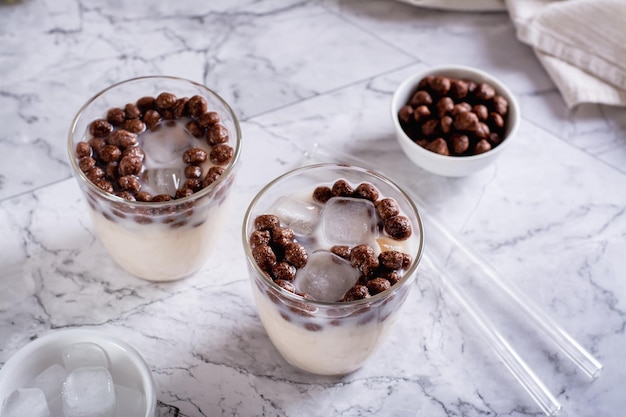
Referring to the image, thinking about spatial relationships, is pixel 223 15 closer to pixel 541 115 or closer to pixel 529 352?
pixel 541 115

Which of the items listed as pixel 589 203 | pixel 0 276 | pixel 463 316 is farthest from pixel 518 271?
pixel 0 276

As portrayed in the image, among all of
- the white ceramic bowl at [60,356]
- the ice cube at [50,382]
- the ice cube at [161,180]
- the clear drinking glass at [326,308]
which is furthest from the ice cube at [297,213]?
the ice cube at [50,382]

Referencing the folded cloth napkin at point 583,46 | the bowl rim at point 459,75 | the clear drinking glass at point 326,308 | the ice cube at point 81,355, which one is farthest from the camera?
the folded cloth napkin at point 583,46

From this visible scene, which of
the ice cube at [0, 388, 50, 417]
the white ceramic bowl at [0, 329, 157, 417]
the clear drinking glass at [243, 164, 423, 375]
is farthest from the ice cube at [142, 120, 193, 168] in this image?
the ice cube at [0, 388, 50, 417]

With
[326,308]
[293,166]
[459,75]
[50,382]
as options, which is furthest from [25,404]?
[459,75]

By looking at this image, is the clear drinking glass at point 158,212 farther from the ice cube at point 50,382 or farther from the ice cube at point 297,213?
the ice cube at point 50,382

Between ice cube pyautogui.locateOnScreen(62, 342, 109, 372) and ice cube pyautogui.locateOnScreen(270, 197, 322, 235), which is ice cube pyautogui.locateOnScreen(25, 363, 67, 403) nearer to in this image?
ice cube pyautogui.locateOnScreen(62, 342, 109, 372)
